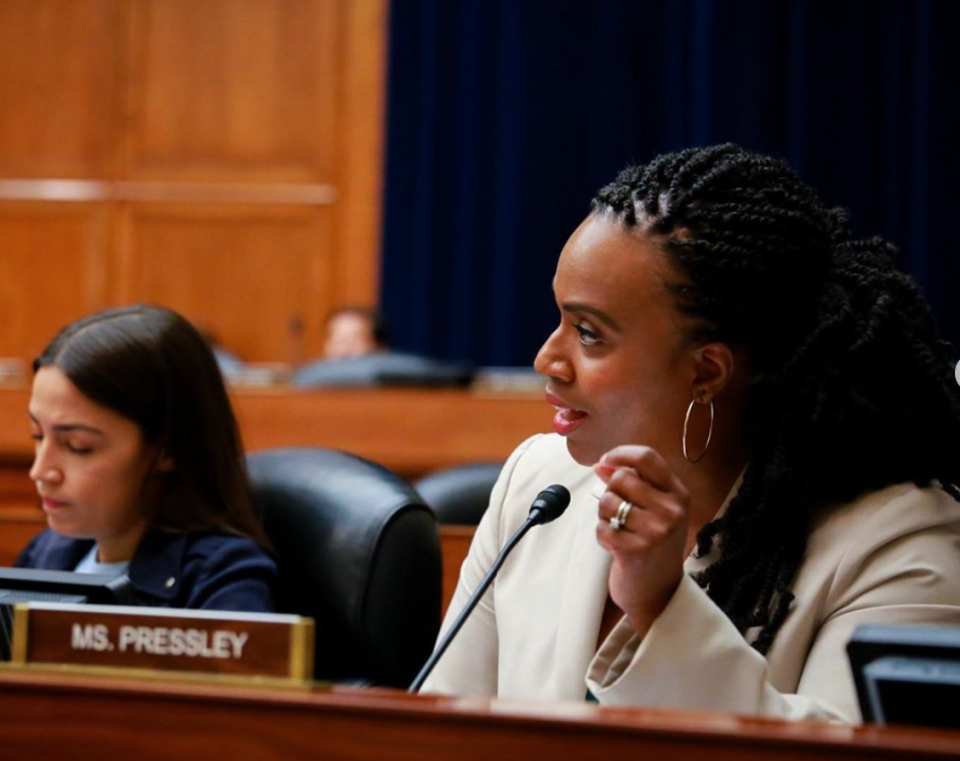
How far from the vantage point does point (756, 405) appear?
141 centimetres

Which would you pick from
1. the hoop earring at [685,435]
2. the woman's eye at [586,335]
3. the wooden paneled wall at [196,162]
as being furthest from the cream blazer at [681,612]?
the wooden paneled wall at [196,162]

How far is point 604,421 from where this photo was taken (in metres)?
1.36

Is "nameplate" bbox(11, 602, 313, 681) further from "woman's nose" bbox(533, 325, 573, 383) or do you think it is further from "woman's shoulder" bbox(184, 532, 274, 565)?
"woman's shoulder" bbox(184, 532, 274, 565)

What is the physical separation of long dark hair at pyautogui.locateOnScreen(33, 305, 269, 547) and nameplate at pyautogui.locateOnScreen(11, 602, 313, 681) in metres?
0.99

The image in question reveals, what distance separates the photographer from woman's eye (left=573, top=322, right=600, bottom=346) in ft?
4.48

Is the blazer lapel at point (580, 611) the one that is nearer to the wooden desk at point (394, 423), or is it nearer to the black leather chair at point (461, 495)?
the black leather chair at point (461, 495)

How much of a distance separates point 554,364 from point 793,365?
9.3 inches

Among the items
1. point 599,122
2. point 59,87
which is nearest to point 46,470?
point 599,122

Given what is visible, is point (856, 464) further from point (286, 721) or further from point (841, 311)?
point (286, 721)

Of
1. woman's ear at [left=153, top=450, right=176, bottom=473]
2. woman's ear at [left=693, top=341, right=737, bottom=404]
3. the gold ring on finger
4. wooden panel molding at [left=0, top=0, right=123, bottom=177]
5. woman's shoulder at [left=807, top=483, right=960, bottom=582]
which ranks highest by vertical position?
wooden panel molding at [left=0, top=0, right=123, bottom=177]

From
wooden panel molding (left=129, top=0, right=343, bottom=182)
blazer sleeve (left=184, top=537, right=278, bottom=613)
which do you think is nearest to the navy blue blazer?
blazer sleeve (left=184, top=537, right=278, bottom=613)

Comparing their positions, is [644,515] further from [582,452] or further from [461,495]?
[461,495]

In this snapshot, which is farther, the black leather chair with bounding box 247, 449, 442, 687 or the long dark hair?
the long dark hair

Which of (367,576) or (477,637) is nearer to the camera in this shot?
(477,637)
